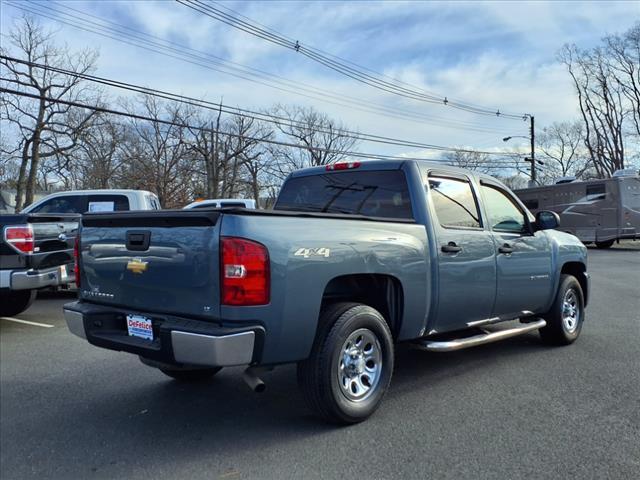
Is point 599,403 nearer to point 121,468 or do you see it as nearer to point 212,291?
point 212,291

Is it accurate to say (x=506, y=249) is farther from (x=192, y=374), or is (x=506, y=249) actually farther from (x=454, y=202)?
(x=192, y=374)

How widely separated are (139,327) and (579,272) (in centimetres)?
526

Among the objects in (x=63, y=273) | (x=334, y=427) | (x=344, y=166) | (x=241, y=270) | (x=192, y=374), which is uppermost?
(x=344, y=166)

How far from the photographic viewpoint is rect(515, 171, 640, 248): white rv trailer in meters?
21.1

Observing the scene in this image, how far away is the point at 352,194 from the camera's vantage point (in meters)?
4.79

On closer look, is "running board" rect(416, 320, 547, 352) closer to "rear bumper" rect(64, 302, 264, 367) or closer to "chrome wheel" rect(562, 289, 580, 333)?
"chrome wheel" rect(562, 289, 580, 333)

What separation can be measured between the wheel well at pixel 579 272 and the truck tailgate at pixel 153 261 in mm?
4748

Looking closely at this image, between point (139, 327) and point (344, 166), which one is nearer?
point (139, 327)

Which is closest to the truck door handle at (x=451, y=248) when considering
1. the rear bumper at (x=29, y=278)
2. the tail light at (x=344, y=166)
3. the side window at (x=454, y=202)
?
the side window at (x=454, y=202)

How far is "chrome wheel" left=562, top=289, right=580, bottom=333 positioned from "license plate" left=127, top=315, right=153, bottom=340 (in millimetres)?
4578

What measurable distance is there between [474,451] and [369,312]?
43.9 inches

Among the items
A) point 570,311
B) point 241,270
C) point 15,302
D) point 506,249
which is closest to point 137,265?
point 241,270

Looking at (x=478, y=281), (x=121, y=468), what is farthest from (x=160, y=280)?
(x=478, y=281)

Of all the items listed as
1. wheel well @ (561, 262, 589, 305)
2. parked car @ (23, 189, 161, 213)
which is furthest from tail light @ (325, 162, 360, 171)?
parked car @ (23, 189, 161, 213)
